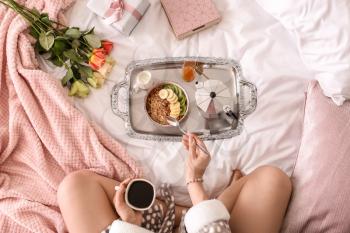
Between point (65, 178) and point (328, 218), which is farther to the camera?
point (65, 178)

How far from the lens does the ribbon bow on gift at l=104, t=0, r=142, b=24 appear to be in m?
1.38

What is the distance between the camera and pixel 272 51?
53.6 inches

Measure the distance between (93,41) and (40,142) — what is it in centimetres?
37

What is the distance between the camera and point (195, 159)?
111cm

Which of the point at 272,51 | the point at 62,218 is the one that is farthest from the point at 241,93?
the point at 62,218

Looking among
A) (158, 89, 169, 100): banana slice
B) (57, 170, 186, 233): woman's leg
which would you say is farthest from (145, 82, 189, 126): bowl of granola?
(57, 170, 186, 233): woman's leg

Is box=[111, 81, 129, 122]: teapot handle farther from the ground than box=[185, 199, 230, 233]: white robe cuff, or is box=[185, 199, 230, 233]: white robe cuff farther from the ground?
box=[111, 81, 129, 122]: teapot handle

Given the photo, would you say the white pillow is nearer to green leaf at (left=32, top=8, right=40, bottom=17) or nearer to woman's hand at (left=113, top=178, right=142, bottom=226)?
woman's hand at (left=113, top=178, right=142, bottom=226)

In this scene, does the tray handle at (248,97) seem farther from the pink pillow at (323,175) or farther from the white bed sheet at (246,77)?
the pink pillow at (323,175)

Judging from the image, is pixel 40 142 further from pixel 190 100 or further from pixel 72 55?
pixel 190 100

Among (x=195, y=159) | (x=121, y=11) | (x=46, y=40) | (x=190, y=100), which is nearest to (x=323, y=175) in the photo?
(x=195, y=159)

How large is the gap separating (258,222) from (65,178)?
56 cm

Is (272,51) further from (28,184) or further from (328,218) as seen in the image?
(28,184)

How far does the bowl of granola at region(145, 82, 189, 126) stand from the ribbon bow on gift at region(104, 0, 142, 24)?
A: 0.27 metres
